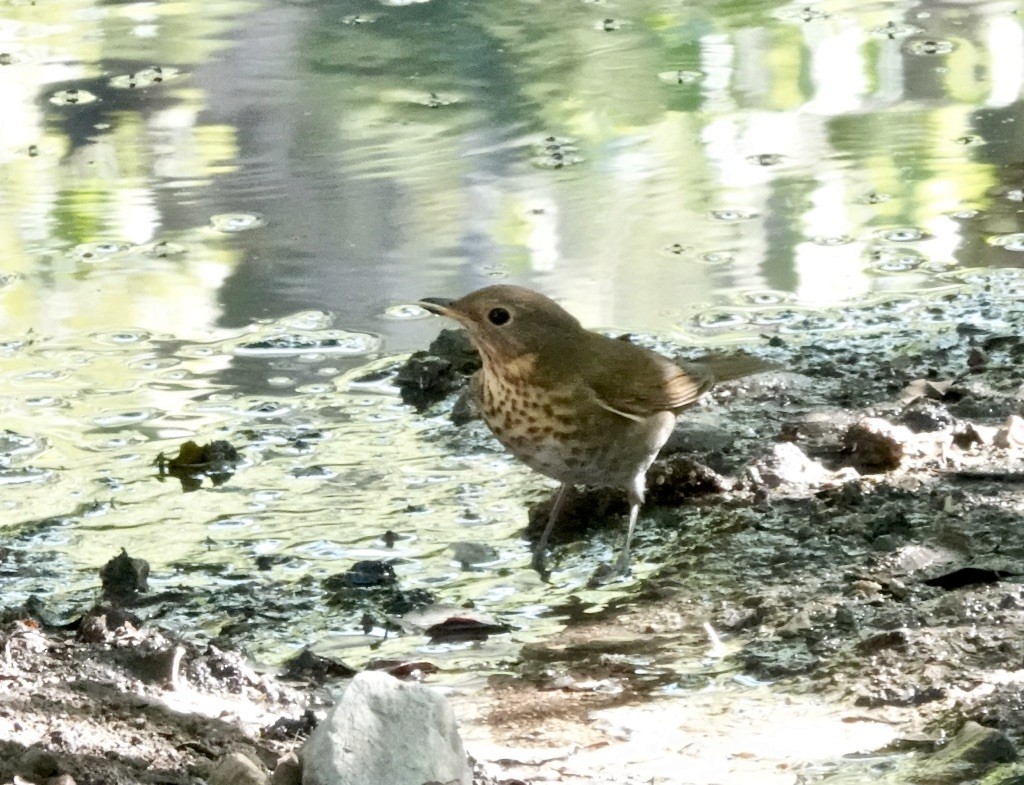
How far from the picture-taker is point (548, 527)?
15.4 ft

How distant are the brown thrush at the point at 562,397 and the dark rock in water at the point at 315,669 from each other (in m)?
0.91

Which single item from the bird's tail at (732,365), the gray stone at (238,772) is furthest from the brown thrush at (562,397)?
the gray stone at (238,772)

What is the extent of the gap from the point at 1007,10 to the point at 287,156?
5.41 meters

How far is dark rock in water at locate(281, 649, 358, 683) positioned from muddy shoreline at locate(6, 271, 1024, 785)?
0.06 ft

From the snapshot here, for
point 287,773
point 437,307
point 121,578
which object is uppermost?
point 437,307

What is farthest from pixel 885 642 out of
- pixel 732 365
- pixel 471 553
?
pixel 732 365

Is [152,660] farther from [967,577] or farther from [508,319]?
[967,577]

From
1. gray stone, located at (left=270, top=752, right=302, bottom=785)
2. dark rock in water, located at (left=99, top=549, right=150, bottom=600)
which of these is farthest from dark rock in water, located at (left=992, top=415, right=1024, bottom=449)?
gray stone, located at (left=270, top=752, right=302, bottom=785)

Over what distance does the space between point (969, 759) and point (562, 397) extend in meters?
1.93

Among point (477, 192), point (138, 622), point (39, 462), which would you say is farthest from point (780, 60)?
point (138, 622)

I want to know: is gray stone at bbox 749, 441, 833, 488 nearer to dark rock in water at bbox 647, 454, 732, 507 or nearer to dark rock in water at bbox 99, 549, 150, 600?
dark rock in water at bbox 647, 454, 732, 507

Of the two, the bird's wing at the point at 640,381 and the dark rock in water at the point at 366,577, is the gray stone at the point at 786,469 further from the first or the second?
the dark rock in water at the point at 366,577

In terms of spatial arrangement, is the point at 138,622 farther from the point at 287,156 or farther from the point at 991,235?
the point at 287,156

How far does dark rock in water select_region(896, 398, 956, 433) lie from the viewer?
5.16m
